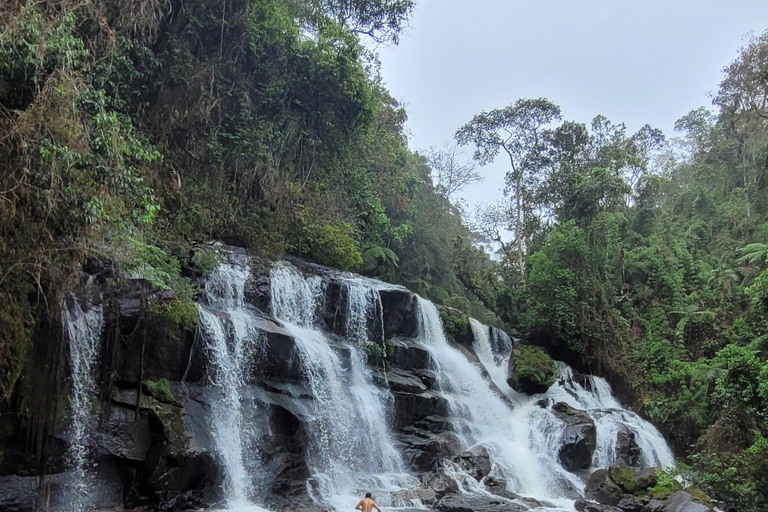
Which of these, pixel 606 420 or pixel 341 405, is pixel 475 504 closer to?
pixel 341 405

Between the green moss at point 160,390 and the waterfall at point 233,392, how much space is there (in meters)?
0.92

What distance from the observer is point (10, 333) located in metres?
7.55

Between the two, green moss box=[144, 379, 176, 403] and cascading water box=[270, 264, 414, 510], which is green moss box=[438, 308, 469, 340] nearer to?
cascading water box=[270, 264, 414, 510]

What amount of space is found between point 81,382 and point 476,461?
28.2 feet

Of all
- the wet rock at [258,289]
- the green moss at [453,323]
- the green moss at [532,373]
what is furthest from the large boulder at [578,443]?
the wet rock at [258,289]

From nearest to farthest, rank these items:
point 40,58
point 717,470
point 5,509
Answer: point 40,58 → point 5,509 → point 717,470

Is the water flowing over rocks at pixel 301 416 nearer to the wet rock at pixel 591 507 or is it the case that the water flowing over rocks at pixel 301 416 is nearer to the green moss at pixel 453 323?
the wet rock at pixel 591 507

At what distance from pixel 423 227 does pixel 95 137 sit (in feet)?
60.4

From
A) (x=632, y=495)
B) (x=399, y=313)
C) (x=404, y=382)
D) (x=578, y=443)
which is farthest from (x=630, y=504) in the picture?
(x=399, y=313)

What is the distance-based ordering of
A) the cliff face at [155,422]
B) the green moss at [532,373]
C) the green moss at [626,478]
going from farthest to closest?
the green moss at [532,373], the green moss at [626,478], the cliff face at [155,422]

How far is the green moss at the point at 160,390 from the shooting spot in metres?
9.97

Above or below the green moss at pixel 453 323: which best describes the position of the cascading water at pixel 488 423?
below

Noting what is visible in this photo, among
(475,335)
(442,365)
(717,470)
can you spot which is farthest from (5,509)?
(475,335)

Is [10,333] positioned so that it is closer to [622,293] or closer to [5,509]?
[5,509]
